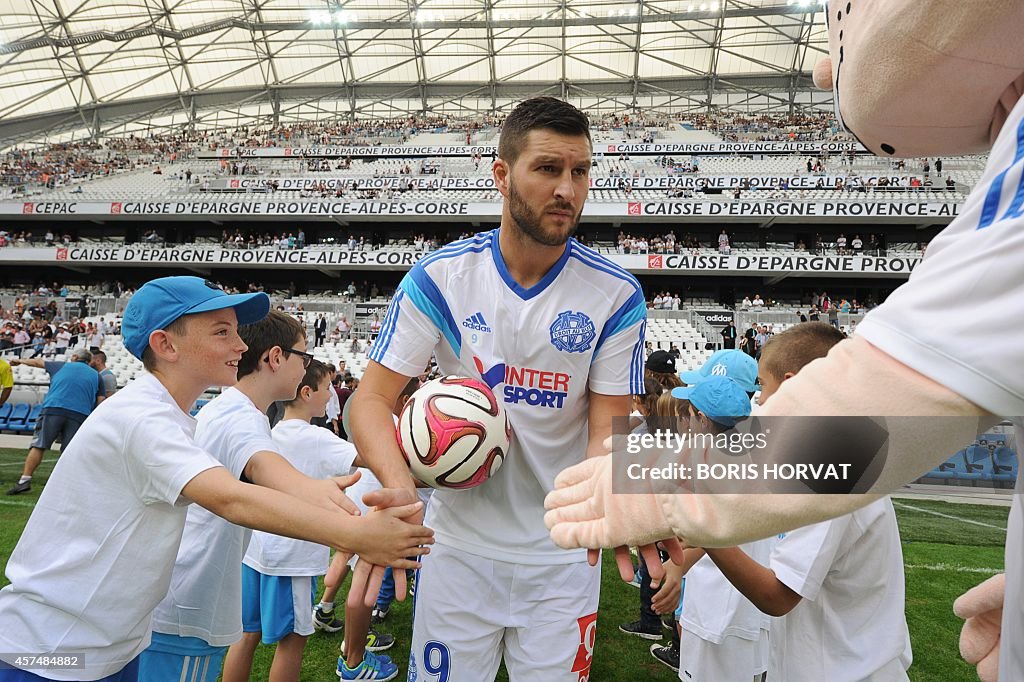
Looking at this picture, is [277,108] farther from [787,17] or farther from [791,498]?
[791,498]

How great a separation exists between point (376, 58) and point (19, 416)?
3320cm

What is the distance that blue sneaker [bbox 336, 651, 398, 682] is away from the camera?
372cm

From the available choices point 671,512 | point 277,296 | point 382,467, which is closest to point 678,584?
point 382,467

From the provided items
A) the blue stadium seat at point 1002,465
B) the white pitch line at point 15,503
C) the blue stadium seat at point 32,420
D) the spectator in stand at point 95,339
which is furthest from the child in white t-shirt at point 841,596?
the spectator in stand at point 95,339

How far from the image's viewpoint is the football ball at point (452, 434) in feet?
6.70

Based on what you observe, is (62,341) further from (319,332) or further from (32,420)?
(319,332)

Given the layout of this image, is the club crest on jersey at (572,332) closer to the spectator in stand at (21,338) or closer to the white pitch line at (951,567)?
the white pitch line at (951,567)

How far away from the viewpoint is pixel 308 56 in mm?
39719

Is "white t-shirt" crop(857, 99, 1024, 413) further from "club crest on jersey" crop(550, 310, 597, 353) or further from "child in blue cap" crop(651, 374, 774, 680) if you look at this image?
"child in blue cap" crop(651, 374, 774, 680)

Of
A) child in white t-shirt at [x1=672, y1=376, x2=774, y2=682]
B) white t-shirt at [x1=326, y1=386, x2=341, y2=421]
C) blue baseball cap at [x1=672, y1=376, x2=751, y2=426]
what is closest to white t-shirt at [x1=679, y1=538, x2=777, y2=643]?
child in white t-shirt at [x1=672, y1=376, x2=774, y2=682]

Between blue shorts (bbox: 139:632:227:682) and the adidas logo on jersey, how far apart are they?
5.83 ft

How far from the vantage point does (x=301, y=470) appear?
148 inches

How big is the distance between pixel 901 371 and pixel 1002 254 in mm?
166

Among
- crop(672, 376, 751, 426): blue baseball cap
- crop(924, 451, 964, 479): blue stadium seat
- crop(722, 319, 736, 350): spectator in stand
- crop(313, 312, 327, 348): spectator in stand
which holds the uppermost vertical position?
crop(722, 319, 736, 350): spectator in stand
